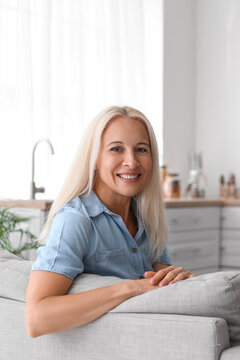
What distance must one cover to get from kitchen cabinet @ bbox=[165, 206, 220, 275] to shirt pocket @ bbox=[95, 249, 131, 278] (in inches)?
108

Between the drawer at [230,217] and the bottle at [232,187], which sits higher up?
the bottle at [232,187]

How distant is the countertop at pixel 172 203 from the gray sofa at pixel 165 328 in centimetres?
189

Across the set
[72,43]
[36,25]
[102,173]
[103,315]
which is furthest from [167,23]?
[103,315]

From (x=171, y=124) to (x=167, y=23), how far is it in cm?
90

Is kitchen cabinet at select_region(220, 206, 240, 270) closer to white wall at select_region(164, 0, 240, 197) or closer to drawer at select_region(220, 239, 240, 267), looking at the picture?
drawer at select_region(220, 239, 240, 267)

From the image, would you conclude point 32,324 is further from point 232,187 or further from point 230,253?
point 232,187

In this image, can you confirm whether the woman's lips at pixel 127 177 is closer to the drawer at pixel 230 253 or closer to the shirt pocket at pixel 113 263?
the shirt pocket at pixel 113 263

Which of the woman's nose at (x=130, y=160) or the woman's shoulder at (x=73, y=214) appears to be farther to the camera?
the woman's nose at (x=130, y=160)

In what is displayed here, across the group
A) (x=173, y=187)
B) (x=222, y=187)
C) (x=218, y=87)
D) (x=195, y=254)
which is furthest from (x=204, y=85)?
(x=195, y=254)

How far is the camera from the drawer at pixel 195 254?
4594 millimetres

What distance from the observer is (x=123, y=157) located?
1.71 m

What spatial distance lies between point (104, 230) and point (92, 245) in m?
0.08

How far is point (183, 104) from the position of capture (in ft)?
18.6

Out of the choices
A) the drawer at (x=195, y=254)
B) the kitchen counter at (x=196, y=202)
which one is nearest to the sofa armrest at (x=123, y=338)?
the kitchen counter at (x=196, y=202)
